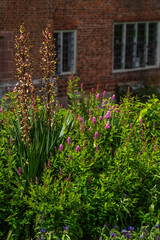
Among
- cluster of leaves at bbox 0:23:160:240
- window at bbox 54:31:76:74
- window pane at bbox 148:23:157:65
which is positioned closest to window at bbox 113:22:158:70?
window pane at bbox 148:23:157:65

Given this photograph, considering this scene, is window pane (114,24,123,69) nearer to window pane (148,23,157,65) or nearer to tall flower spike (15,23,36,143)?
window pane (148,23,157,65)

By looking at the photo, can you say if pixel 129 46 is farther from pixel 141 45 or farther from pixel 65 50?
pixel 65 50

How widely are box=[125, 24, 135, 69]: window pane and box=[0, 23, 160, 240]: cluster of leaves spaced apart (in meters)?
11.8

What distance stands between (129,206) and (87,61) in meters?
10.9

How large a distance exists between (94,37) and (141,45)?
3101mm

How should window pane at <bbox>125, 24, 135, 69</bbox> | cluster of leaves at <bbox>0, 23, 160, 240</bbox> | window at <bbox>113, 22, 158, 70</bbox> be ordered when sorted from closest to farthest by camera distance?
cluster of leaves at <bbox>0, 23, 160, 240</bbox>
window at <bbox>113, 22, 158, 70</bbox>
window pane at <bbox>125, 24, 135, 69</bbox>

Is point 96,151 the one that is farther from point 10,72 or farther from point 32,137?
point 10,72

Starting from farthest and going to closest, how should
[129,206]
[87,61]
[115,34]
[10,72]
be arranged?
[115,34] < [87,61] < [10,72] < [129,206]

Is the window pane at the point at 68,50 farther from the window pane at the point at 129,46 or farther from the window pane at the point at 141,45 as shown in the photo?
the window pane at the point at 141,45

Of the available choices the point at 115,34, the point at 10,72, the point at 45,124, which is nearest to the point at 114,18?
the point at 115,34

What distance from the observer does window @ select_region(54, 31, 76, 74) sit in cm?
1535

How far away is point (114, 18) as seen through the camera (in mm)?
16484

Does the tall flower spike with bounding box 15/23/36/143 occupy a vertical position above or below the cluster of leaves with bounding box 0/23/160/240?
above

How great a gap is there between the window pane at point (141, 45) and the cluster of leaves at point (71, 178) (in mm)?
12270
